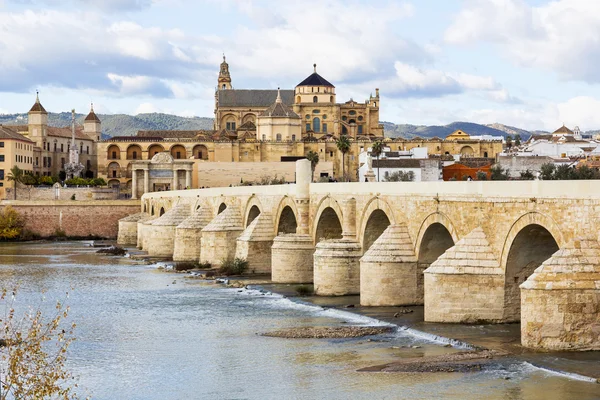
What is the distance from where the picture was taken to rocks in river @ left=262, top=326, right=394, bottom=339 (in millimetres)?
24452

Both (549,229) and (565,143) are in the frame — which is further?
(565,143)

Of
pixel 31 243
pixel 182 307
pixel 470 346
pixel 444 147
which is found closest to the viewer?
pixel 470 346

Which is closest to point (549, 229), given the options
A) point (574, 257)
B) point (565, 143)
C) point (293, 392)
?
point (574, 257)

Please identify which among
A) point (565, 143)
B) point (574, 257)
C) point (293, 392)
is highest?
point (565, 143)

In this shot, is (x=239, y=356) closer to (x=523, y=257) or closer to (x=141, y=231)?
(x=523, y=257)

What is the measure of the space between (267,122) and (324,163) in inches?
321

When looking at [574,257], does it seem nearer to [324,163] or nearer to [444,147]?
[324,163]

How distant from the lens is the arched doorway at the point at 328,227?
36.7m

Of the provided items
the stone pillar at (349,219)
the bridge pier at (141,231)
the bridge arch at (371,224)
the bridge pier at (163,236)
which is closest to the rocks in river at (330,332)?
the bridge arch at (371,224)

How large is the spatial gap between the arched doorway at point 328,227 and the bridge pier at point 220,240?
8.53 m

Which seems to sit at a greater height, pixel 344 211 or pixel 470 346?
pixel 344 211

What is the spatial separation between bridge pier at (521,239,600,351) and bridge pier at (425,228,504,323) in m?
3.43

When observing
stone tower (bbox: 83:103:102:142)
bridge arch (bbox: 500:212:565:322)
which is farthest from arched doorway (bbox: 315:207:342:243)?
stone tower (bbox: 83:103:102:142)

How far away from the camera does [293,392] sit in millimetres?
19438
